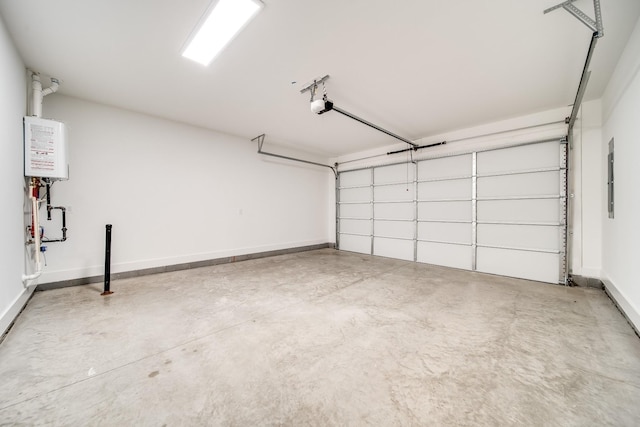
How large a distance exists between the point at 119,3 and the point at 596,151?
6039mm

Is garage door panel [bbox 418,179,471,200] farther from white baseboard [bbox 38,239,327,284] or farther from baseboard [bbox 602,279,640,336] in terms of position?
white baseboard [bbox 38,239,327,284]

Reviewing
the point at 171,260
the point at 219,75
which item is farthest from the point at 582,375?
the point at 171,260

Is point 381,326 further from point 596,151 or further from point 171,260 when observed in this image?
point 596,151

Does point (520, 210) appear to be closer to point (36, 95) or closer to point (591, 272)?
point (591, 272)

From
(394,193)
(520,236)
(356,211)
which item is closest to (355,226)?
(356,211)

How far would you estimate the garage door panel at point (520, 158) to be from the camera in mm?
3939

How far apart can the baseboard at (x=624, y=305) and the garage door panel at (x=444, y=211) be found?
6.58 ft

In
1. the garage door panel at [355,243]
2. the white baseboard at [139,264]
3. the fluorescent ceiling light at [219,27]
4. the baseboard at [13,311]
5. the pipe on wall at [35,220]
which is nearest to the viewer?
the fluorescent ceiling light at [219,27]

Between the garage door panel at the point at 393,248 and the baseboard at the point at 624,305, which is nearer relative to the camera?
the baseboard at the point at 624,305

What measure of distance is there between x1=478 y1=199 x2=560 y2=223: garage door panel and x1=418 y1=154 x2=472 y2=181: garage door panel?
0.75 m

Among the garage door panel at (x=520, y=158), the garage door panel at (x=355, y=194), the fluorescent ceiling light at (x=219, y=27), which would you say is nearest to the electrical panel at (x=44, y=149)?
the fluorescent ceiling light at (x=219, y=27)

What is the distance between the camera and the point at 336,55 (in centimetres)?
255

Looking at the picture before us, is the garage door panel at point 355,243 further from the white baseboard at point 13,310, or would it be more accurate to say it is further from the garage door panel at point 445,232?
the white baseboard at point 13,310

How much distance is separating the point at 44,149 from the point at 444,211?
6.39 metres
